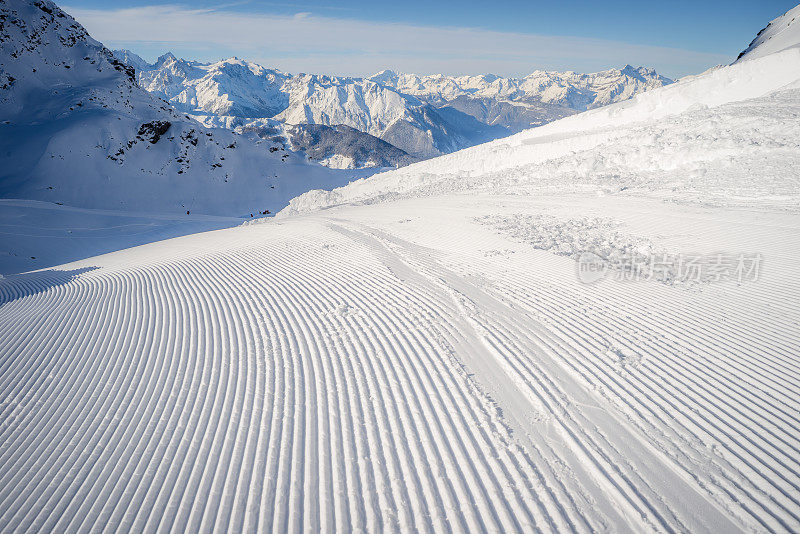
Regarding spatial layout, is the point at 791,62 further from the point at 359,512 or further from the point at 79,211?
the point at 79,211

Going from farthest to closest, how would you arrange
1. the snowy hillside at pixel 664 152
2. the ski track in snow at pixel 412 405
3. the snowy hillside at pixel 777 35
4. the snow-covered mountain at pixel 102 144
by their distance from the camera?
the snow-covered mountain at pixel 102 144 → the snowy hillside at pixel 777 35 → the snowy hillside at pixel 664 152 → the ski track in snow at pixel 412 405

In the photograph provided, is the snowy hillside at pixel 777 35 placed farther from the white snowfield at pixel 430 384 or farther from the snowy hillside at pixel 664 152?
the white snowfield at pixel 430 384

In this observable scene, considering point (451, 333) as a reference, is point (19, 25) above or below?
above

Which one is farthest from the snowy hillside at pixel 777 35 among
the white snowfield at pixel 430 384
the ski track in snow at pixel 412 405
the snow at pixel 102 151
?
the snow at pixel 102 151

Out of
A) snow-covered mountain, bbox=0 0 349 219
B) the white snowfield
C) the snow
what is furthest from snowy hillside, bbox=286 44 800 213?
snow-covered mountain, bbox=0 0 349 219

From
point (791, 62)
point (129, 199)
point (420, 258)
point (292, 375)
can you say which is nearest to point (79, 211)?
point (129, 199)

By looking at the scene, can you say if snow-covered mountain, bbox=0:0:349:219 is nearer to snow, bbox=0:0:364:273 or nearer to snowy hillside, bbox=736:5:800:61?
snow, bbox=0:0:364:273

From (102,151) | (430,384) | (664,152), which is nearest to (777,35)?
(664,152)
